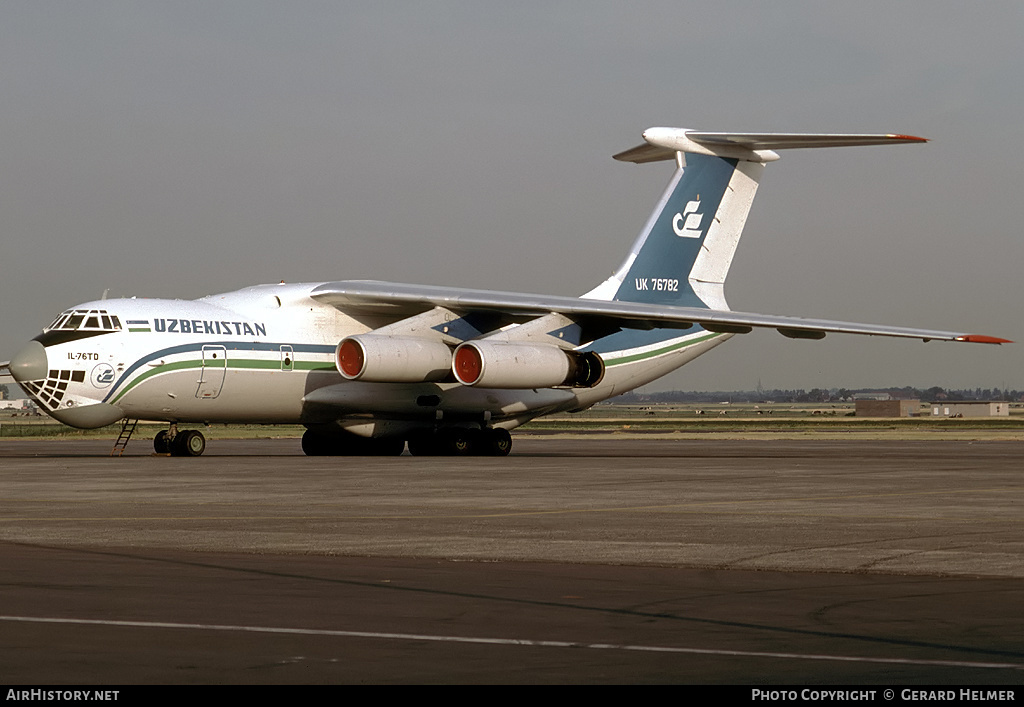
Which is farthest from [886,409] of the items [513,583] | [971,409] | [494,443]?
[513,583]

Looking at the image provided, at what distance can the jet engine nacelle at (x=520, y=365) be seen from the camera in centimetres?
2783

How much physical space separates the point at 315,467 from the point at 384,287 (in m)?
6.10

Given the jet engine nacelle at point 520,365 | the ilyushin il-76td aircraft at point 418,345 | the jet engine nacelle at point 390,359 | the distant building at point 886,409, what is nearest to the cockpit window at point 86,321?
the ilyushin il-76td aircraft at point 418,345

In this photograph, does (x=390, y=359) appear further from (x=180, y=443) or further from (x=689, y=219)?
(x=689, y=219)

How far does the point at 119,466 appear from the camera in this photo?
23.9 metres

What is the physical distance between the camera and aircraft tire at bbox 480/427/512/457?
101ft

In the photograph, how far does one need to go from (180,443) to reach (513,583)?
2031 cm

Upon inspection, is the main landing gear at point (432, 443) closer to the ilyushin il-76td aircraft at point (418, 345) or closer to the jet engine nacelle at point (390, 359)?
the ilyushin il-76td aircraft at point (418, 345)

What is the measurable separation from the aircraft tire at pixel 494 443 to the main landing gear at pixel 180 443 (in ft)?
20.1

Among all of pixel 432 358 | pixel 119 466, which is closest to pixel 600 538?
pixel 119 466

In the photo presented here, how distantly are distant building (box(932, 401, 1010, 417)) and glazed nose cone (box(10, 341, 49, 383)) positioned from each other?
91779mm

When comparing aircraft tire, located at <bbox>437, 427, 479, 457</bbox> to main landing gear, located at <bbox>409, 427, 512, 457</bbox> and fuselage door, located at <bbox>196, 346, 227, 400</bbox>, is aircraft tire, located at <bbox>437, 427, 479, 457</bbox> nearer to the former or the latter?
main landing gear, located at <bbox>409, 427, 512, 457</bbox>

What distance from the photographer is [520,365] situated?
2823 cm

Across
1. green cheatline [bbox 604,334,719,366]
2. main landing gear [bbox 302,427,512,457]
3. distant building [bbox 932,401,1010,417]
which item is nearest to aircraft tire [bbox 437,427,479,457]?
main landing gear [bbox 302,427,512,457]
